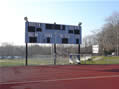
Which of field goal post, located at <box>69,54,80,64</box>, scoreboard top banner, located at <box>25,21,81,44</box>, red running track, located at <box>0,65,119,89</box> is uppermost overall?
scoreboard top banner, located at <box>25,21,81,44</box>

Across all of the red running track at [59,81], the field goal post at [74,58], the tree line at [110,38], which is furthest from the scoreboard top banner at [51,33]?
the tree line at [110,38]

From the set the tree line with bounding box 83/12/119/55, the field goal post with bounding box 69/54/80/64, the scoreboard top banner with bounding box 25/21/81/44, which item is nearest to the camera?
the scoreboard top banner with bounding box 25/21/81/44

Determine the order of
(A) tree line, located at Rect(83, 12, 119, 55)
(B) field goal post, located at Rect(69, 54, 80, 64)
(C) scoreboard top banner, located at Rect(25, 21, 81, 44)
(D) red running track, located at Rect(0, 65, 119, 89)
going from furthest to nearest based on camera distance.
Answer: (A) tree line, located at Rect(83, 12, 119, 55), (B) field goal post, located at Rect(69, 54, 80, 64), (C) scoreboard top banner, located at Rect(25, 21, 81, 44), (D) red running track, located at Rect(0, 65, 119, 89)

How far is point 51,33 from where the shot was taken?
28.8m

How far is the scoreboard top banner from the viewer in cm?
2736

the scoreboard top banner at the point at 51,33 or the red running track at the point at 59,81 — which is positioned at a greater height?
the scoreboard top banner at the point at 51,33

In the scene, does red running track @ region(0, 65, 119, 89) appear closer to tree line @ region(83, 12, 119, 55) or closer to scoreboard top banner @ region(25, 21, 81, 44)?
scoreboard top banner @ region(25, 21, 81, 44)

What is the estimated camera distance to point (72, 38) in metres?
30.4

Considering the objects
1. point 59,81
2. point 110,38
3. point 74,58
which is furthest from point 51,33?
point 110,38

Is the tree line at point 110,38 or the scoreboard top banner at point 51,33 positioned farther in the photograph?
the tree line at point 110,38

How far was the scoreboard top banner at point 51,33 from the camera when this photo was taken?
89.8ft

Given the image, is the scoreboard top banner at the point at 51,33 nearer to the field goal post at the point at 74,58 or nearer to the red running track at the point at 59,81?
the field goal post at the point at 74,58

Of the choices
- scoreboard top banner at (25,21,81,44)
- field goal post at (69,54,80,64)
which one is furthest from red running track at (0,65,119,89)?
field goal post at (69,54,80,64)

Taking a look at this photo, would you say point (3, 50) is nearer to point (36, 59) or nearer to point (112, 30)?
point (36, 59)
